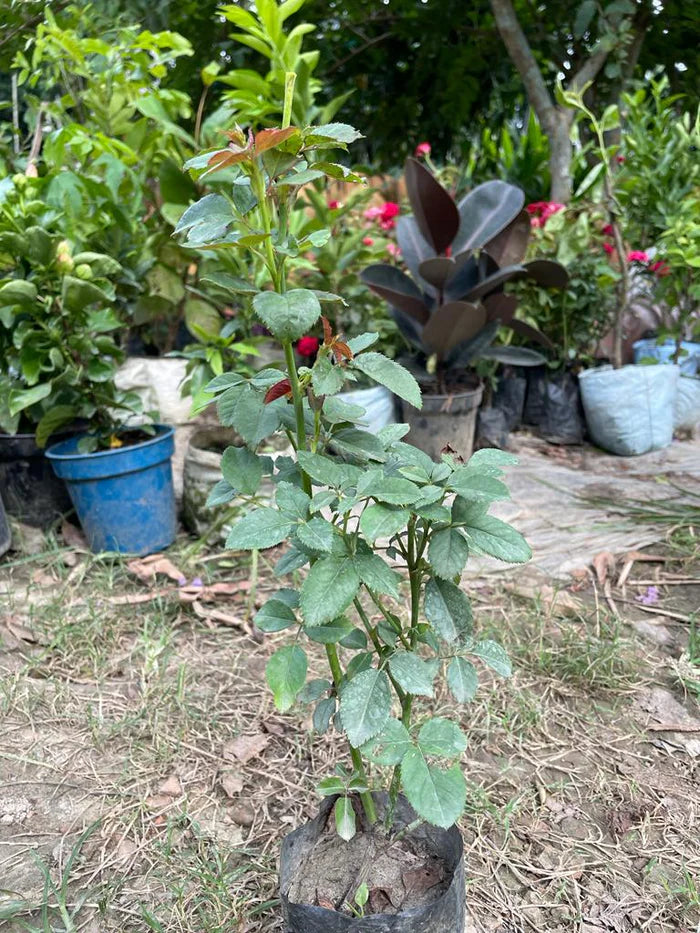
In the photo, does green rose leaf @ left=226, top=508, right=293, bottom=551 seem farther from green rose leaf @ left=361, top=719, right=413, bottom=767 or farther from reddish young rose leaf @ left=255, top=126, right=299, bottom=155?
reddish young rose leaf @ left=255, top=126, right=299, bottom=155

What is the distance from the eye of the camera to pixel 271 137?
63 centimetres

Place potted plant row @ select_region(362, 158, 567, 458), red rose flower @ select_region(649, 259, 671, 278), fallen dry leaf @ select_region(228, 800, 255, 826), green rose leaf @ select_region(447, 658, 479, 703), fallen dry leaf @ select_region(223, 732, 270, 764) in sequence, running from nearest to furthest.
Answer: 1. green rose leaf @ select_region(447, 658, 479, 703)
2. fallen dry leaf @ select_region(228, 800, 255, 826)
3. fallen dry leaf @ select_region(223, 732, 270, 764)
4. potted plant row @ select_region(362, 158, 567, 458)
5. red rose flower @ select_region(649, 259, 671, 278)

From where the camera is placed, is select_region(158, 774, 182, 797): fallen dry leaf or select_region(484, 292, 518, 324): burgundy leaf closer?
select_region(158, 774, 182, 797): fallen dry leaf

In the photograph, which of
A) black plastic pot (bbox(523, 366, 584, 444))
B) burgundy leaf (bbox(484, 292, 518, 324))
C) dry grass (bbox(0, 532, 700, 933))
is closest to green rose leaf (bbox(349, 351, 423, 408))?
dry grass (bbox(0, 532, 700, 933))

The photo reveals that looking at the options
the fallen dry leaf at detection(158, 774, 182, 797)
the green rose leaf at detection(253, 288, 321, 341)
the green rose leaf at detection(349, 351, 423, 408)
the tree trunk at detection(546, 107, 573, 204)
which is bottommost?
the fallen dry leaf at detection(158, 774, 182, 797)

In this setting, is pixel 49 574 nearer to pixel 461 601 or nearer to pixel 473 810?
pixel 473 810

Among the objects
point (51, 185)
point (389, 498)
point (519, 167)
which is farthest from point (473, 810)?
point (519, 167)

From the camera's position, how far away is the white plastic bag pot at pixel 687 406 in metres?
3.16

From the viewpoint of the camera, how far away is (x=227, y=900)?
38.1 inches

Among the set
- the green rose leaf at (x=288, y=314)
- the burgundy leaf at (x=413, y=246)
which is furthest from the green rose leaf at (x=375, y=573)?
the burgundy leaf at (x=413, y=246)

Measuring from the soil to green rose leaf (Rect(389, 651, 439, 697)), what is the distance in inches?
10.5

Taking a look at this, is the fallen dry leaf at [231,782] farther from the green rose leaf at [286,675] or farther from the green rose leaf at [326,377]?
the green rose leaf at [326,377]

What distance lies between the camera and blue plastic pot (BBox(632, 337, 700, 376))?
11.4 ft

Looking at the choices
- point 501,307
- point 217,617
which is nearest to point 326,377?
point 217,617
